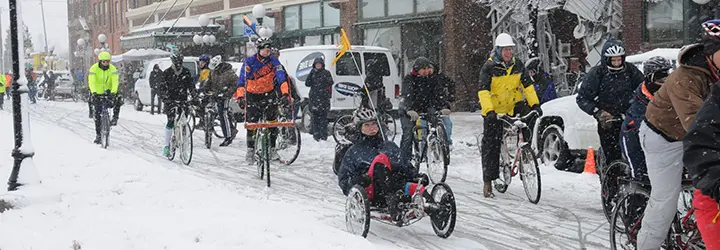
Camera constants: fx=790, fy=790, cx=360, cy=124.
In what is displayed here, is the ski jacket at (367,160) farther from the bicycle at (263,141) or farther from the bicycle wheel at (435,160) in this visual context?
the bicycle wheel at (435,160)

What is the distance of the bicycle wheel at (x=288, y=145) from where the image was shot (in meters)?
11.6

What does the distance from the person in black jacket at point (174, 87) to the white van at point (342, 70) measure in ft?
15.3

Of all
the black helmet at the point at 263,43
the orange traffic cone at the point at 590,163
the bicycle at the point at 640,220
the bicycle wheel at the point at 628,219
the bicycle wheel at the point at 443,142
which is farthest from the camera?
the orange traffic cone at the point at 590,163

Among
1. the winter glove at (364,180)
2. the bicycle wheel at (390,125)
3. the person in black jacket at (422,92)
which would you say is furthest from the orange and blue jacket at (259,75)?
the bicycle wheel at (390,125)

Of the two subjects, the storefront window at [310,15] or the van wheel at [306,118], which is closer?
the van wheel at [306,118]

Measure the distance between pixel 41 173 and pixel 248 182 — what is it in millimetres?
2586

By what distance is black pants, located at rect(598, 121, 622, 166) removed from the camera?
734 centimetres

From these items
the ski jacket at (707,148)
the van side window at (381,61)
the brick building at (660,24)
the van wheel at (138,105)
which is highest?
the brick building at (660,24)

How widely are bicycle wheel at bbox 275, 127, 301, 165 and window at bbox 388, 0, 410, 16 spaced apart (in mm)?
14351

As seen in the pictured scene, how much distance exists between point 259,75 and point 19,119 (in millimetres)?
3080

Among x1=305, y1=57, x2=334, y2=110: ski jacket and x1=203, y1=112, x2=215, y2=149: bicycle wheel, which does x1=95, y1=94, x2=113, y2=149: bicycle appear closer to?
x1=203, y1=112, x2=215, y2=149: bicycle wheel

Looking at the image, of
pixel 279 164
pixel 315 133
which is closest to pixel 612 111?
pixel 279 164

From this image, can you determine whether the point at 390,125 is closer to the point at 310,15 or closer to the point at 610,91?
the point at 610,91

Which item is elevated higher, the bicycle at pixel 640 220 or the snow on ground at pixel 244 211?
the bicycle at pixel 640 220
